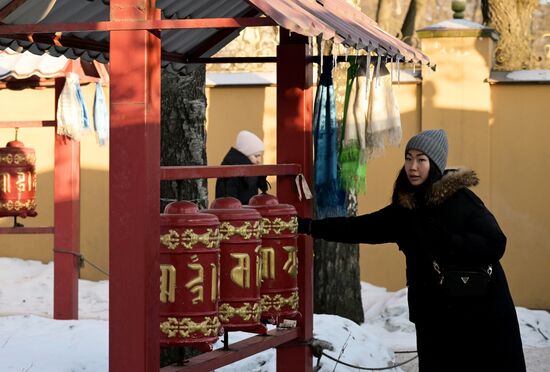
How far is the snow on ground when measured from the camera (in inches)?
270

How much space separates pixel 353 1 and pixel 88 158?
3565mm

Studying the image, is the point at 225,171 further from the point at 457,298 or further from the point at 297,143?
the point at 457,298

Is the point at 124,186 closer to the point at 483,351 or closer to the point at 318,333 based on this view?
the point at 483,351

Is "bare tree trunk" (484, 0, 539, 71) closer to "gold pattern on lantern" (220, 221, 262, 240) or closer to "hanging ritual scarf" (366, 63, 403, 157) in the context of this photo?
"hanging ritual scarf" (366, 63, 403, 157)

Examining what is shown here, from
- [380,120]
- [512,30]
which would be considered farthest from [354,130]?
[512,30]

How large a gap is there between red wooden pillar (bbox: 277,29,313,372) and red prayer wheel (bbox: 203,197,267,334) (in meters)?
0.95

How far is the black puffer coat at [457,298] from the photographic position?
17.4ft

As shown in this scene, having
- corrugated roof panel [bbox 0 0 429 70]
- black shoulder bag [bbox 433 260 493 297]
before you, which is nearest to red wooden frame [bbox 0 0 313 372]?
corrugated roof panel [bbox 0 0 429 70]

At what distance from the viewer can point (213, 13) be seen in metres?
6.52

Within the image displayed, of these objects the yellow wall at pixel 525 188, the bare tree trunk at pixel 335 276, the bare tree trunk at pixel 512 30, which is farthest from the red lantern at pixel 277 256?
the bare tree trunk at pixel 512 30

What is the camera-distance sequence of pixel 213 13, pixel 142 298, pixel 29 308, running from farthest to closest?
pixel 29 308, pixel 213 13, pixel 142 298

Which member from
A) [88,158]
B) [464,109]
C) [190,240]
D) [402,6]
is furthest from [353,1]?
[402,6]

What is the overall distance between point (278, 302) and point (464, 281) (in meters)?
0.92

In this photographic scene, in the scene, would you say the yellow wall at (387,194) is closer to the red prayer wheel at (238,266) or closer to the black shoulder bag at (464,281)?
the black shoulder bag at (464,281)
